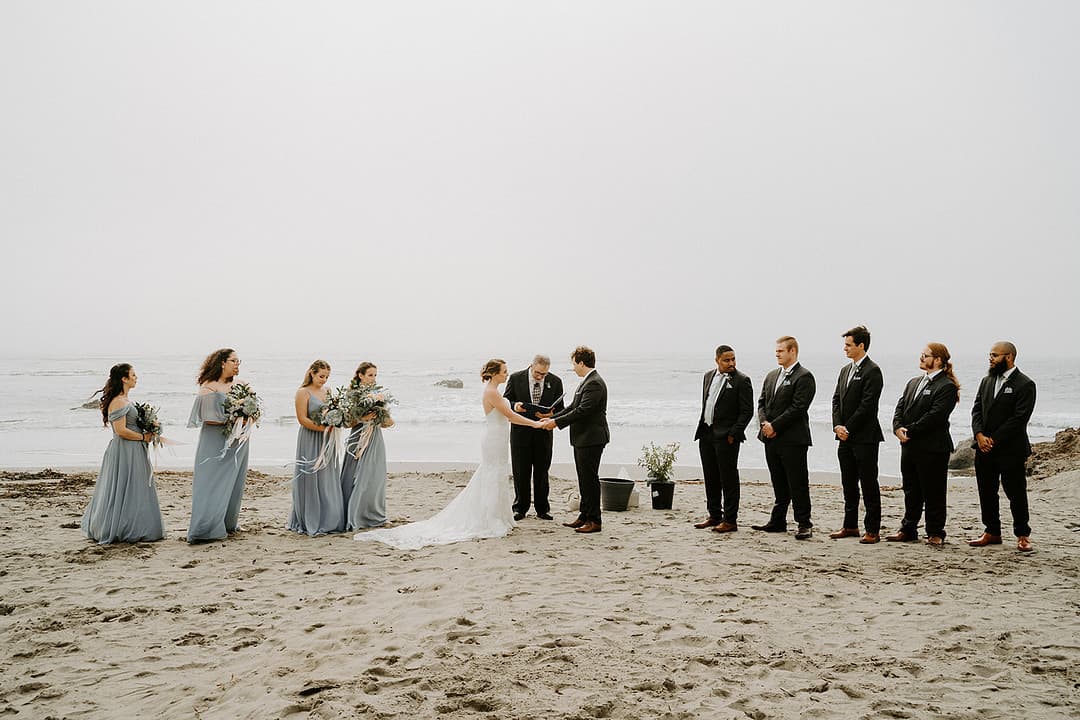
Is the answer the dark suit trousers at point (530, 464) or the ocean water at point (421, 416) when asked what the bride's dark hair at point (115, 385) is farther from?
the ocean water at point (421, 416)

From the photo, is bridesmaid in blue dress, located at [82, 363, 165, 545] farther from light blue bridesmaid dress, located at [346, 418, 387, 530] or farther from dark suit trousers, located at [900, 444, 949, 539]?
dark suit trousers, located at [900, 444, 949, 539]

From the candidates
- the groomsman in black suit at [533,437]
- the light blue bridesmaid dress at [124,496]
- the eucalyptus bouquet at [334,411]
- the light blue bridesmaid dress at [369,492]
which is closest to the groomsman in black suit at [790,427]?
the groomsman in black suit at [533,437]

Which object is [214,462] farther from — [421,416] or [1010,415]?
[421,416]

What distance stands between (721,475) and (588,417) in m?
1.63

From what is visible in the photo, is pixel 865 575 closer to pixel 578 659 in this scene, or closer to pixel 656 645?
pixel 656 645

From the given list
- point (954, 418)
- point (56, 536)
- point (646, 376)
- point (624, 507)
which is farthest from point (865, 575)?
Answer: point (646, 376)

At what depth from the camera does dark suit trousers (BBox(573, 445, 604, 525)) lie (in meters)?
7.62

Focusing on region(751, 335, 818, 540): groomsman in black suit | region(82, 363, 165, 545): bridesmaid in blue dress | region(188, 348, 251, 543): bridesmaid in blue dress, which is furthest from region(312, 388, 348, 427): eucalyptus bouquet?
region(751, 335, 818, 540): groomsman in black suit

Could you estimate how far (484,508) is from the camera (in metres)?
7.70

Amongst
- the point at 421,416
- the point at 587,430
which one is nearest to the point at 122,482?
the point at 587,430

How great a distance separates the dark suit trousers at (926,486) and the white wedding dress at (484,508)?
13.3 feet

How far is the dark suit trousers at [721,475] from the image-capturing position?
7.66 meters

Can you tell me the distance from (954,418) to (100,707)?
26.8 meters

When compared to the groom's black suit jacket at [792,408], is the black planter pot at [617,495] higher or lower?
lower
